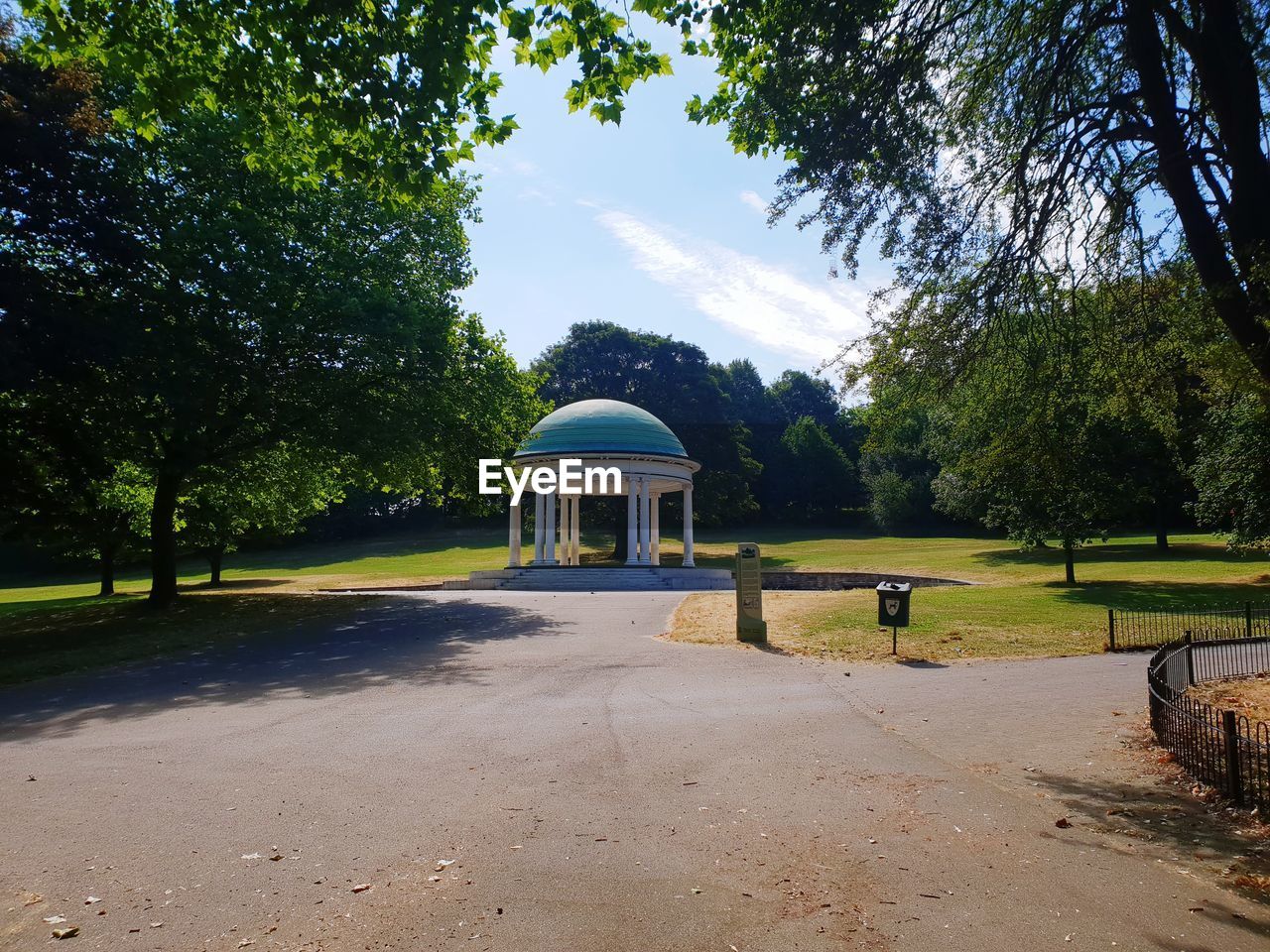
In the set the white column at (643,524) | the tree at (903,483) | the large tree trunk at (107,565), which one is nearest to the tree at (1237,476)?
the white column at (643,524)

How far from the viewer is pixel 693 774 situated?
7219 millimetres

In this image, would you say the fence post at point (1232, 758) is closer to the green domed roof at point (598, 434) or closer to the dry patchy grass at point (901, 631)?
the dry patchy grass at point (901, 631)

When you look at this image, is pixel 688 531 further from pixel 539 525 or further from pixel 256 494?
pixel 256 494

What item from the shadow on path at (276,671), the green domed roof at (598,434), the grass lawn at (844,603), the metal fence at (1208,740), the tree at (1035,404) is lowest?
the grass lawn at (844,603)

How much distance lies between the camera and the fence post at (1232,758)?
645 centimetres

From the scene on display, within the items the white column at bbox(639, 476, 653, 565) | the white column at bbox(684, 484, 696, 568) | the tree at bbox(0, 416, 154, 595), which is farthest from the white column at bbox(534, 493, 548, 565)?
the tree at bbox(0, 416, 154, 595)

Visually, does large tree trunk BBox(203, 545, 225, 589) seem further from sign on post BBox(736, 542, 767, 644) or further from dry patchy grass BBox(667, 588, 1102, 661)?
sign on post BBox(736, 542, 767, 644)

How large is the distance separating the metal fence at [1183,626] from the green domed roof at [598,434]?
875 inches

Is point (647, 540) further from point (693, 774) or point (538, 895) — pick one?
point (538, 895)

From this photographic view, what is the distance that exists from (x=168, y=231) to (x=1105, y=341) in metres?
19.3

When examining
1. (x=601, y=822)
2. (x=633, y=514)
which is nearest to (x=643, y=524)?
(x=633, y=514)

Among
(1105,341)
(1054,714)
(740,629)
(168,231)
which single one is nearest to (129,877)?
(1054,714)

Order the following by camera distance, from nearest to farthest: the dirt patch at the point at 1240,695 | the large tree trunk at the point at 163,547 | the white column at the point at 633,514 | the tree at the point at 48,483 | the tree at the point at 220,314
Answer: the dirt patch at the point at 1240,695 → the tree at the point at 220,314 → the tree at the point at 48,483 → the large tree trunk at the point at 163,547 → the white column at the point at 633,514

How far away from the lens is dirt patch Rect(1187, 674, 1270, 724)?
409 inches
